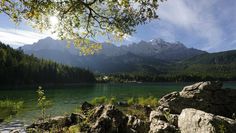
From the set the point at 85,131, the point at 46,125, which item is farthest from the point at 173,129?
the point at 46,125

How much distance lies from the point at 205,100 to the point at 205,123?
17667 millimetres

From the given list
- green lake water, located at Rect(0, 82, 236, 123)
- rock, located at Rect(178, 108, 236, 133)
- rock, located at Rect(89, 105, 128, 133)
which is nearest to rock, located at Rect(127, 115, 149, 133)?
rock, located at Rect(89, 105, 128, 133)

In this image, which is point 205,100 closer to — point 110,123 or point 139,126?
point 139,126

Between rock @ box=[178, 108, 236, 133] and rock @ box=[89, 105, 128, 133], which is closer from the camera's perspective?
rock @ box=[178, 108, 236, 133]

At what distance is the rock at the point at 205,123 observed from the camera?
45.3 feet

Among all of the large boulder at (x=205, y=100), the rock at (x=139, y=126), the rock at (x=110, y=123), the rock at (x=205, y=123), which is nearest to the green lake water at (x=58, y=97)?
the rock at (x=110, y=123)

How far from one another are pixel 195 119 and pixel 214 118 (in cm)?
105

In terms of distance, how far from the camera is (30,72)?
585 feet

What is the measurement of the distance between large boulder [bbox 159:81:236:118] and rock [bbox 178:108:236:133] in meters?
13.6

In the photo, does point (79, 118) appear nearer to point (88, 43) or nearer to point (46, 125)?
point (46, 125)

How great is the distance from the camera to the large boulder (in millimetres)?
30311

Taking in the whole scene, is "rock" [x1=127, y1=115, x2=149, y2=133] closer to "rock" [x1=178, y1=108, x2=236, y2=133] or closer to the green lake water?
"rock" [x1=178, y1=108, x2=236, y2=133]

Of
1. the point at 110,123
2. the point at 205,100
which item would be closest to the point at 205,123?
the point at 110,123

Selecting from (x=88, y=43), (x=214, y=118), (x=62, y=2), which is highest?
(x=62, y=2)
